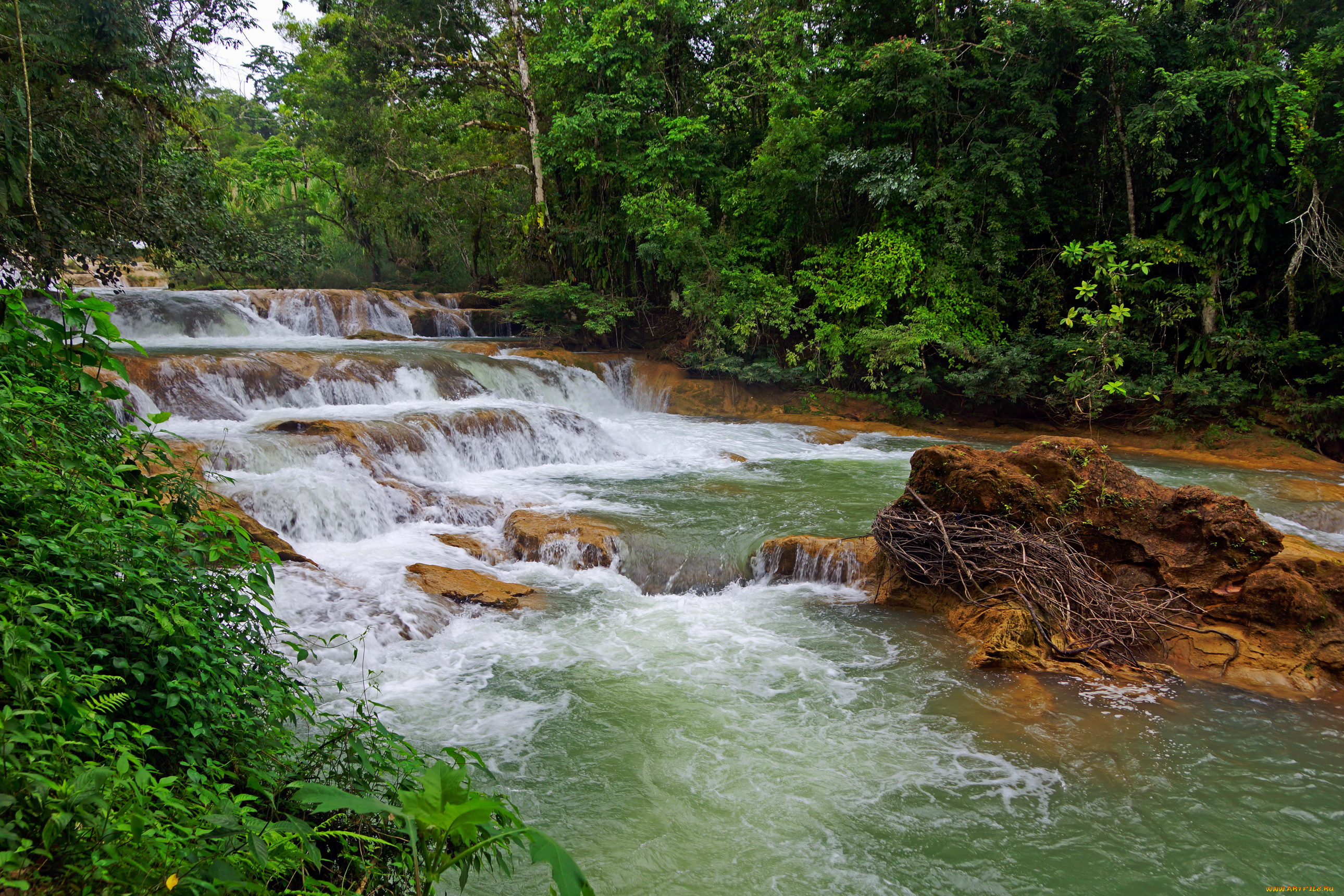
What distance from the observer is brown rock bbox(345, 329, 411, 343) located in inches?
618

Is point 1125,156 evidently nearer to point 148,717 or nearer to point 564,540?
point 564,540

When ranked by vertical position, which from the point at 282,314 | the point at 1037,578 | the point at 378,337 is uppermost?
the point at 282,314

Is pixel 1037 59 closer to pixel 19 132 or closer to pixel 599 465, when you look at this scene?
pixel 599 465

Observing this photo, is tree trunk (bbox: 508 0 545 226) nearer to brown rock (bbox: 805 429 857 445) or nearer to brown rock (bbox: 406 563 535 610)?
brown rock (bbox: 805 429 857 445)

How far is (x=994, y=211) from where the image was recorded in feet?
42.1

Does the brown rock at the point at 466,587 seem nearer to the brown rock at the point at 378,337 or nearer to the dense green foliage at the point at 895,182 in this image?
the dense green foliage at the point at 895,182

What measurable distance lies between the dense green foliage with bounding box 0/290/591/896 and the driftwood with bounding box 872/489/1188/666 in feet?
14.8

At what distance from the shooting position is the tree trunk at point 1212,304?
11.7 metres

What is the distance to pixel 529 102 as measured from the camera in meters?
16.3

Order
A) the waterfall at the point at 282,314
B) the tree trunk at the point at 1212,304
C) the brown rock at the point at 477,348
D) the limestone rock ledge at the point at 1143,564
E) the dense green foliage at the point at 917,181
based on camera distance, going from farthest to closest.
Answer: the brown rock at the point at 477,348
the waterfall at the point at 282,314
the tree trunk at the point at 1212,304
the dense green foliage at the point at 917,181
the limestone rock ledge at the point at 1143,564

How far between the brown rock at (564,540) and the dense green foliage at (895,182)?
5301 millimetres

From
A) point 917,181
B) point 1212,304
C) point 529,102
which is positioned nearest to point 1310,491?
point 1212,304

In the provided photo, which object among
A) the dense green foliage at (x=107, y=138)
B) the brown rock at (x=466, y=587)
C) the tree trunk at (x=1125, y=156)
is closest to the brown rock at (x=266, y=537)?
the brown rock at (x=466, y=587)

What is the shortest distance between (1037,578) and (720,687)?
2.72 m
